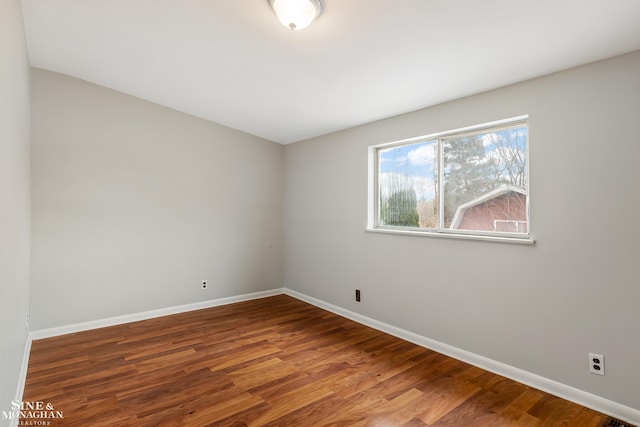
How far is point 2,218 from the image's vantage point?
60.6 inches

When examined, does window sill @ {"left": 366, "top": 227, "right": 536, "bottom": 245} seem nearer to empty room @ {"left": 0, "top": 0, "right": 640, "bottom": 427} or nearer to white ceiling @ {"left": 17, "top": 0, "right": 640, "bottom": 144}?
empty room @ {"left": 0, "top": 0, "right": 640, "bottom": 427}

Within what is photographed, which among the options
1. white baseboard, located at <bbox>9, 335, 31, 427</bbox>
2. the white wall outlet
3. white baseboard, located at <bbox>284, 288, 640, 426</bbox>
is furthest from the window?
white baseboard, located at <bbox>9, 335, 31, 427</bbox>

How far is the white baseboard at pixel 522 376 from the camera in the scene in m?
2.03

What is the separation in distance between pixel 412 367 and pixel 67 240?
11.6 feet

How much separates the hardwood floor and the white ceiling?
2266mm

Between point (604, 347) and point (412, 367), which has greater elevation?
point (604, 347)

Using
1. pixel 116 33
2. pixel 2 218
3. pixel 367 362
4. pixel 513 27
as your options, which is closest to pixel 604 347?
pixel 367 362

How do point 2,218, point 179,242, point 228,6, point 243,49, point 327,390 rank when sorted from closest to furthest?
point 2,218 < point 228,6 < point 327,390 < point 243,49 < point 179,242

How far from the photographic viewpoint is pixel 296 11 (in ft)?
6.33

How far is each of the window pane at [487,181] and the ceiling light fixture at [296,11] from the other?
1.71 m

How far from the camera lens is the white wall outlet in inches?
82.6

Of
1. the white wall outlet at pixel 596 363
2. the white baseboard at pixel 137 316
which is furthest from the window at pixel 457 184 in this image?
the white baseboard at pixel 137 316

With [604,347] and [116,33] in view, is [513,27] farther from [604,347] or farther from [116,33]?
[116,33]

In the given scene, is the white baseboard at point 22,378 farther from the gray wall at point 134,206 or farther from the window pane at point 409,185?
the window pane at point 409,185
